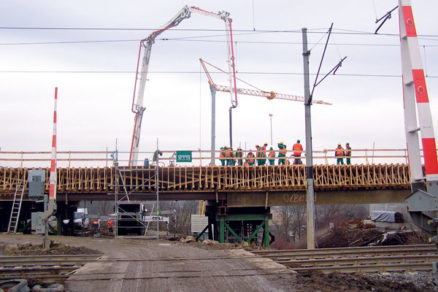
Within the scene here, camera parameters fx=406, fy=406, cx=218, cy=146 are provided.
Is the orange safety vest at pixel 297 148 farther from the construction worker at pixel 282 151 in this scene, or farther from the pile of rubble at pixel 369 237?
the pile of rubble at pixel 369 237

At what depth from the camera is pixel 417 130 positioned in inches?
316

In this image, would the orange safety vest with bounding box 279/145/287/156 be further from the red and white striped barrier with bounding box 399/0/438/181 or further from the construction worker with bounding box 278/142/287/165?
the red and white striped barrier with bounding box 399/0/438/181

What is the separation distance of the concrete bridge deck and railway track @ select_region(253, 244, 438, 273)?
8015mm

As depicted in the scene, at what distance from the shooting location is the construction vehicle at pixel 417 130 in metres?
7.30

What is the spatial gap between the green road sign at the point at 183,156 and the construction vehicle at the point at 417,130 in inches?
521

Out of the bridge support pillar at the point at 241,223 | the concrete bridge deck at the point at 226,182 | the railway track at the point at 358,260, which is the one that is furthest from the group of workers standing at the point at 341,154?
the railway track at the point at 358,260

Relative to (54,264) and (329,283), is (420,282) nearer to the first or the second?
(329,283)

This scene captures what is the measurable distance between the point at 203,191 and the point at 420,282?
12879mm

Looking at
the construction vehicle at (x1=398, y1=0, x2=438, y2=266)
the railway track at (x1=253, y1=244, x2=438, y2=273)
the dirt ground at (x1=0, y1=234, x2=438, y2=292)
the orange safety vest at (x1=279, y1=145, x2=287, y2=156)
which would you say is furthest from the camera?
the orange safety vest at (x1=279, y1=145, x2=287, y2=156)

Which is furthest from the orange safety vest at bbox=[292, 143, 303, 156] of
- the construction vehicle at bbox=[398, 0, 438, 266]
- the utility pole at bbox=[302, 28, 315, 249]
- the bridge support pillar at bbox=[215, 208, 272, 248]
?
the construction vehicle at bbox=[398, 0, 438, 266]

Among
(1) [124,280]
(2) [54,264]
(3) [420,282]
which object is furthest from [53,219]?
(3) [420,282]

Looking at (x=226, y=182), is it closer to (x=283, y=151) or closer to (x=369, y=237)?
(x=283, y=151)

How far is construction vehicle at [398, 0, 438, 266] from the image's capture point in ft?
24.0

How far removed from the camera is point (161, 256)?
476 inches
